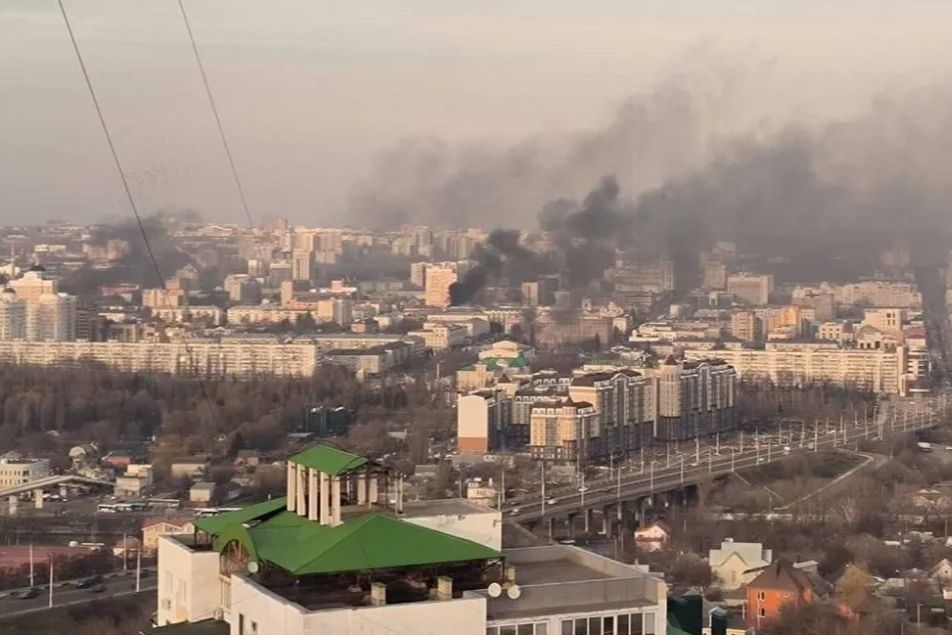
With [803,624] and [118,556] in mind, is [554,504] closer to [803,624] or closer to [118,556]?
[118,556]

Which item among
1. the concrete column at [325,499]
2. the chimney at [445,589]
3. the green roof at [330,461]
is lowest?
the chimney at [445,589]

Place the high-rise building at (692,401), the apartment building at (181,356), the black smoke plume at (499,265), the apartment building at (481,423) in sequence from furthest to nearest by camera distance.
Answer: the black smoke plume at (499,265)
the apartment building at (181,356)
the high-rise building at (692,401)
the apartment building at (481,423)

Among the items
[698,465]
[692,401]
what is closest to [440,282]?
[692,401]

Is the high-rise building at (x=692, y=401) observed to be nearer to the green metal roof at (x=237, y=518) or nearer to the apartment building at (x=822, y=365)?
the apartment building at (x=822, y=365)

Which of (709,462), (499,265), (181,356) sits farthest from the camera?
(499,265)

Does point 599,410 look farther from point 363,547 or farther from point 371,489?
point 363,547

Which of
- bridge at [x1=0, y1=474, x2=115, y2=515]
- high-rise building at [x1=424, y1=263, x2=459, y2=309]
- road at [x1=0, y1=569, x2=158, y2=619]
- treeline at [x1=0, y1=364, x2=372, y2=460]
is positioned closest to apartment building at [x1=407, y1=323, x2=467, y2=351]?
high-rise building at [x1=424, y1=263, x2=459, y2=309]

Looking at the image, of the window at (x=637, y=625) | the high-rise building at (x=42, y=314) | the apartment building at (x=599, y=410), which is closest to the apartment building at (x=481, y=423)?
the apartment building at (x=599, y=410)
